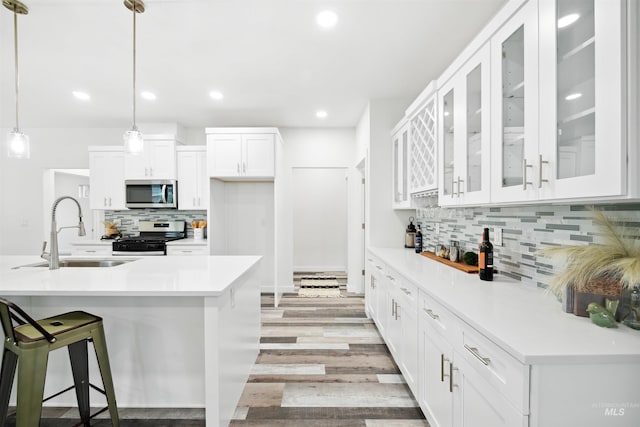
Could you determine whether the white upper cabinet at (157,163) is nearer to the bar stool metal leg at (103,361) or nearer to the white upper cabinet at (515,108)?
the bar stool metal leg at (103,361)

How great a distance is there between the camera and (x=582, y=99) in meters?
1.14

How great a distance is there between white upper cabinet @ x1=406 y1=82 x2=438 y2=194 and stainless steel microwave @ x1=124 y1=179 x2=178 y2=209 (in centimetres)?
337

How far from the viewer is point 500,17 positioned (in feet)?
5.27

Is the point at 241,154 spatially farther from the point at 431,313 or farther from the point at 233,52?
the point at 431,313

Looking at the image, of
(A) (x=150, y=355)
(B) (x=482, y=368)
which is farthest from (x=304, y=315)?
(B) (x=482, y=368)

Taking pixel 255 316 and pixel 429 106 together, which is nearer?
pixel 429 106

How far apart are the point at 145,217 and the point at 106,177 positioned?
0.78 metres

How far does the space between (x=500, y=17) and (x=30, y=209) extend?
6508 millimetres

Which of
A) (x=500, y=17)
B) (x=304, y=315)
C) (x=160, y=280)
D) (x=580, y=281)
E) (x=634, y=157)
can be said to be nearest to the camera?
(x=634, y=157)


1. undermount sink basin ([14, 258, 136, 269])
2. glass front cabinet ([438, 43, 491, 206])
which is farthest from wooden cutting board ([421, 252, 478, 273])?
undermount sink basin ([14, 258, 136, 269])

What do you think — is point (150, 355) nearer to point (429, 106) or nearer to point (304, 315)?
point (304, 315)

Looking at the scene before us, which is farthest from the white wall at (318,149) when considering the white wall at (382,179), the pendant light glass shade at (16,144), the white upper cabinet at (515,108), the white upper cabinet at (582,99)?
the white upper cabinet at (582,99)

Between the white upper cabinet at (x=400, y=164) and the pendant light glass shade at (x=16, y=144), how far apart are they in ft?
10.2

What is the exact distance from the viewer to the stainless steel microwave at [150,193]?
15.5ft
